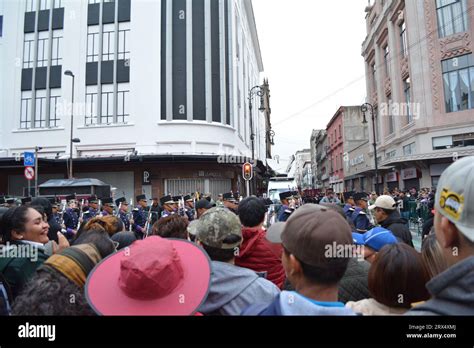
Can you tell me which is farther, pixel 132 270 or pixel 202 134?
pixel 202 134

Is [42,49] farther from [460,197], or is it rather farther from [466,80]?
[466,80]

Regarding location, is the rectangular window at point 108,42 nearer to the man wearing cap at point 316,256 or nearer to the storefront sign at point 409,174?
the storefront sign at point 409,174

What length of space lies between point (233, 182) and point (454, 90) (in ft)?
55.6

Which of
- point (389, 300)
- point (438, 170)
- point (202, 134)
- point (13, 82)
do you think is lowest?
point (389, 300)

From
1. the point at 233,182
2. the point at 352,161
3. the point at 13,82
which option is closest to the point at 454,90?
the point at 233,182

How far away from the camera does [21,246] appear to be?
2.80 metres

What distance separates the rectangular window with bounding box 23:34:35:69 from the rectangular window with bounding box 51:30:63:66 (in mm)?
1713

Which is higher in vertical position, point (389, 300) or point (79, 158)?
point (79, 158)

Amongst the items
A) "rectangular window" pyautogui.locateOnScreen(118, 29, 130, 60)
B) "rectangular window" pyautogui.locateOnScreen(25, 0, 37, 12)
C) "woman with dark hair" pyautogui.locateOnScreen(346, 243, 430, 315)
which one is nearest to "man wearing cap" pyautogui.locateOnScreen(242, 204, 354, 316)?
"woman with dark hair" pyautogui.locateOnScreen(346, 243, 430, 315)

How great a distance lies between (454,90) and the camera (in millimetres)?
21984

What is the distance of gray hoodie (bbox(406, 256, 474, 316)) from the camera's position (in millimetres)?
1167

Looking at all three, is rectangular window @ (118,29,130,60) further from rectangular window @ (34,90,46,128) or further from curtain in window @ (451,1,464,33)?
curtain in window @ (451,1,464,33)
